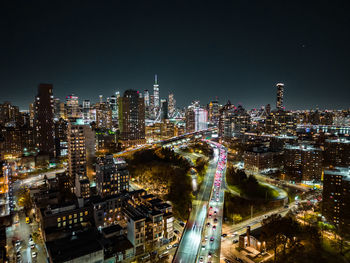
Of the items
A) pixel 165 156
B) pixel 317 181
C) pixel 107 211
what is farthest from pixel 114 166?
pixel 317 181

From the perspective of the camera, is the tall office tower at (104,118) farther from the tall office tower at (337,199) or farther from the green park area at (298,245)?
the green park area at (298,245)

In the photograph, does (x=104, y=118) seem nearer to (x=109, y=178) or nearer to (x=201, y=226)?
(x=109, y=178)

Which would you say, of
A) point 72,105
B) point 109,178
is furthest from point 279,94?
point 109,178

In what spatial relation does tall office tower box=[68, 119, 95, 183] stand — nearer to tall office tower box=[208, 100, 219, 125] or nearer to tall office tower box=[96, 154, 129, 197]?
tall office tower box=[96, 154, 129, 197]

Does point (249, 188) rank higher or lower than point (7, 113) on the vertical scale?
lower

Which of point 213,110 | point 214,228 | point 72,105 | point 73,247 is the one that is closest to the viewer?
point 73,247

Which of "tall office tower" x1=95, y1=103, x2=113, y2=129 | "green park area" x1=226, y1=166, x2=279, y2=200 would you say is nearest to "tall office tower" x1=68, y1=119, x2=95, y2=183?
"green park area" x1=226, y1=166, x2=279, y2=200
